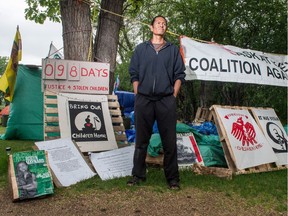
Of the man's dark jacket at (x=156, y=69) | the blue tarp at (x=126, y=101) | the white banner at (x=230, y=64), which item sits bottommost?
the blue tarp at (x=126, y=101)

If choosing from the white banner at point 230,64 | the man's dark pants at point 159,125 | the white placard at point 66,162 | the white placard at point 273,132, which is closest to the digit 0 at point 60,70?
the white placard at point 66,162

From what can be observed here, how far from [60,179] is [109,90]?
2.81 meters

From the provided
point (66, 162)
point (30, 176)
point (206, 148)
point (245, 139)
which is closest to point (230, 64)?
point (245, 139)

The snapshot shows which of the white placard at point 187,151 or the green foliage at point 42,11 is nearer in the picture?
the white placard at point 187,151

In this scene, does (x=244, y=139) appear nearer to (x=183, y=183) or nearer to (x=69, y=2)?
(x=183, y=183)

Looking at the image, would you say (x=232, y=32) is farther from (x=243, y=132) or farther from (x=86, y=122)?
(x=86, y=122)

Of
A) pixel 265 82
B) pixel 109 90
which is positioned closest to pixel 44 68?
pixel 109 90

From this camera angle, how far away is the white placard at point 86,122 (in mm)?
5738

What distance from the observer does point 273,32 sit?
479 inches

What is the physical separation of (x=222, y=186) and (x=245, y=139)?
1.40m

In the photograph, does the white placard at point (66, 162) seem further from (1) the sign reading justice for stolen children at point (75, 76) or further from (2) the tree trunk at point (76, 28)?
(2) the tree trunk at point (76, 28)

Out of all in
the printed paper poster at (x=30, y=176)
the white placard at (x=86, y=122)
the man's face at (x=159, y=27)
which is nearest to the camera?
the printed paper poster at (x=30, y=176)

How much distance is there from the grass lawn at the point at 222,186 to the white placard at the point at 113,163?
0.48 feet

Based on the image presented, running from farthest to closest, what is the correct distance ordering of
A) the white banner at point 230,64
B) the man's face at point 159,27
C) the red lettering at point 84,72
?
the red lettering at point 84,72 < the white banner at point 230,64 < the man's face at point 159,27
